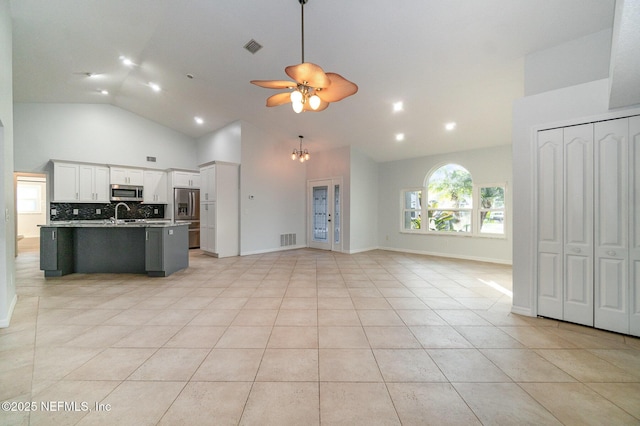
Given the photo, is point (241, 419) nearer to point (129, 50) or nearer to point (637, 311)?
point (637, 311)

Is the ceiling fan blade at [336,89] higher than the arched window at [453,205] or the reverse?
higher

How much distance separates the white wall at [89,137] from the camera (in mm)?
6121

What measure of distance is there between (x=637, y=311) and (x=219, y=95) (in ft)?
23.4

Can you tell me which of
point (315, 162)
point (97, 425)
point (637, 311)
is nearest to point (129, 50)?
point (315, 162)

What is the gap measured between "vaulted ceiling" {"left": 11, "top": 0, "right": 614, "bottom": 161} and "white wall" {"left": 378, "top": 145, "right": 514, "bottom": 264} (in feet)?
1.27

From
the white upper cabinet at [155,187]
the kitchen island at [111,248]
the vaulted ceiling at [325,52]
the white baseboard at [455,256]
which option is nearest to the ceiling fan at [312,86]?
the vaulted ceiling at [325,52]

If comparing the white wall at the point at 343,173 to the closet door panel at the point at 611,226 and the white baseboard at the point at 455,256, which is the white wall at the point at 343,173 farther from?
the closet door panel at the point at 611,226

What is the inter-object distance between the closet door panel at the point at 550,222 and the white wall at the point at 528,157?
7 centimetres

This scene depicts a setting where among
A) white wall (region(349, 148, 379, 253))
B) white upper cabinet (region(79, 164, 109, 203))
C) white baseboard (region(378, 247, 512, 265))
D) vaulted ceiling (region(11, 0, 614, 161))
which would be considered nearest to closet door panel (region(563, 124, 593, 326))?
vaulted ceiling (region(11, 0, 614, 161))

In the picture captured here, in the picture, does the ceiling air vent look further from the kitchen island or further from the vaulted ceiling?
the kitchen island

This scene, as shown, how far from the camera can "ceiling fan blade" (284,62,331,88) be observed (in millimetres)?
2127

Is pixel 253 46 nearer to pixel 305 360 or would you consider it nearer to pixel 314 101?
pixel 314 101

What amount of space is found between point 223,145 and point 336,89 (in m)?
5.65

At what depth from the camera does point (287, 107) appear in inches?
221
